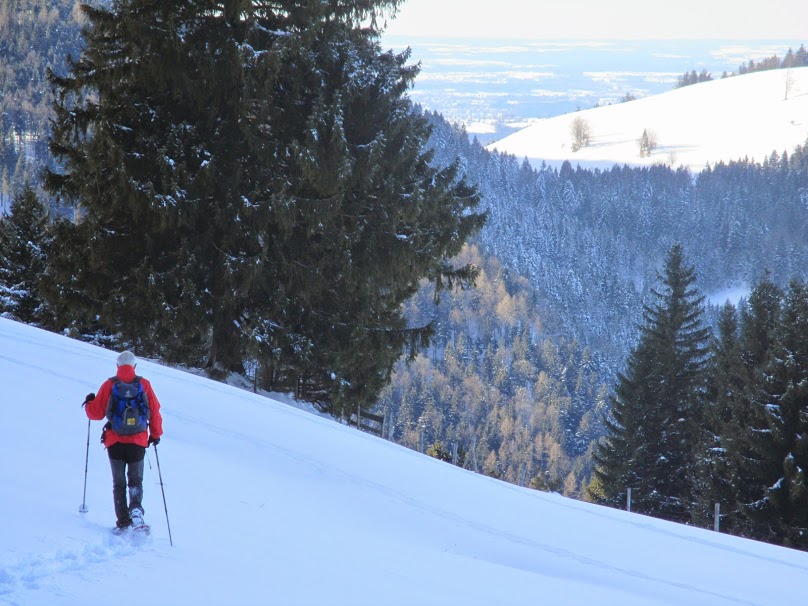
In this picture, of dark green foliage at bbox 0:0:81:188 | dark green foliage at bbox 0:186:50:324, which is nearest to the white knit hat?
dark green foliage at bbox 0:186:50:324

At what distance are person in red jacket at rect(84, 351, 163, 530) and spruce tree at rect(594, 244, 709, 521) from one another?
84.1ft

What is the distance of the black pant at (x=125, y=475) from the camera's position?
581 centimetres

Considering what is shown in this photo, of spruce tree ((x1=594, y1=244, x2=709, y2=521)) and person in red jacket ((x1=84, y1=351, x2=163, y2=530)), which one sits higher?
person in red jacket ((x1=84, y1=351, x2=163, y2=530))

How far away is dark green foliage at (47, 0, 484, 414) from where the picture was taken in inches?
571

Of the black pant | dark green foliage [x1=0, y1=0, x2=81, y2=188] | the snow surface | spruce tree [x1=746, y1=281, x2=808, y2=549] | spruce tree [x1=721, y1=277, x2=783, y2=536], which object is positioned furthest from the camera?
dark green foliage [x1=0, y1=0, x2=81, y2=188]

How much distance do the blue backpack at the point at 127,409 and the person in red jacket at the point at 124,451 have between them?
0.04 m

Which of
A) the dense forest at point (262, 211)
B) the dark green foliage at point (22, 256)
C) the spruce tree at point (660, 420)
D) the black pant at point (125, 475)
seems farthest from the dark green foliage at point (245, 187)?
the spruce tree at point (660, 420)

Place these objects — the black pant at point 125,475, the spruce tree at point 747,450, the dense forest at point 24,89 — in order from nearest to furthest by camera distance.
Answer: the black pant at point 125,475 < the spruce tree at point 747,450 < the dense forest at point 24,89

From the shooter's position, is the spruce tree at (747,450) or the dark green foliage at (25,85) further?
the dark green foliage at (25,85)

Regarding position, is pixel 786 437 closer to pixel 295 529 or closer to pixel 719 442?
pixel 719 442

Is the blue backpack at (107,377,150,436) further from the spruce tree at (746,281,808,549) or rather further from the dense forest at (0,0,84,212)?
the dense forest at (0,0,84,212)

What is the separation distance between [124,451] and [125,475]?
0.19 metres

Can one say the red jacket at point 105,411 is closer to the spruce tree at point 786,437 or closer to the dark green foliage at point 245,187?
the dark green foliage at point 245,187

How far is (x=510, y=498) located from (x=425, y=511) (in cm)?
187
